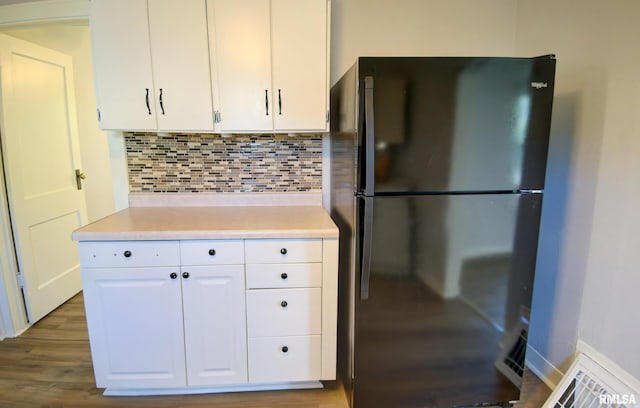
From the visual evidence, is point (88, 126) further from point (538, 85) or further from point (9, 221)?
point (538, 85)

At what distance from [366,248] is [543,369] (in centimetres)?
141

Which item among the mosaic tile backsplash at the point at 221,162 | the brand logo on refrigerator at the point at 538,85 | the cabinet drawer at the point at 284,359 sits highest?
the brand logo on refrigerator at the point at 538,85

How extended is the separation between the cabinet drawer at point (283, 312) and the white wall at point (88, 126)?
2434 mm

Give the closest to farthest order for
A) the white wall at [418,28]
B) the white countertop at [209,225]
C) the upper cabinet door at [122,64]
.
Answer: the white countertop at [209,225] → the upper cabinet door at [122,64] → the white wall at [418,28]

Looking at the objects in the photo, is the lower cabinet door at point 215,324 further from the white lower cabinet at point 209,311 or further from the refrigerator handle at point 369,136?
the refrigerator handle at point 369,136

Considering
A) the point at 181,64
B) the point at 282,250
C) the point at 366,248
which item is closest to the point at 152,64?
the point at 181,64

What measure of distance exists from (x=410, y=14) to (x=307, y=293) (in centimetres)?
181

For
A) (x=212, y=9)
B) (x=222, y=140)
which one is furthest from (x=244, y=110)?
(x=212, y=9)

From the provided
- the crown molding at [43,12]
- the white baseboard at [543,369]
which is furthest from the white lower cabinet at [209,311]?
the crown molding at [43,12]

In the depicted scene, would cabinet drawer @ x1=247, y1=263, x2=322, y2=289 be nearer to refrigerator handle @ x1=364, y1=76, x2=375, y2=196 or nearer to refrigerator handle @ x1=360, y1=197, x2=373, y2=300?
refrigerator handle @ x1=360, y1=197, x2=373, y2=300

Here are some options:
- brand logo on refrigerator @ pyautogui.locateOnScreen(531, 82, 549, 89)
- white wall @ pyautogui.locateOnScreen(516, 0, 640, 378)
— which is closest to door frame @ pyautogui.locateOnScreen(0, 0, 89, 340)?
brand logo on refrigerator @ pyautogui.locateOnScreen(531, 82, 549, 89)

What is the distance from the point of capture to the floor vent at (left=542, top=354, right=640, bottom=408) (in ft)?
4.49

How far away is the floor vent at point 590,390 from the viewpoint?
1.37 meters

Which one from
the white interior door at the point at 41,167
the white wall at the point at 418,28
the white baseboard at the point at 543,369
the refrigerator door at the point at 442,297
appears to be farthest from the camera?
the white interior door at the point at 41,167
